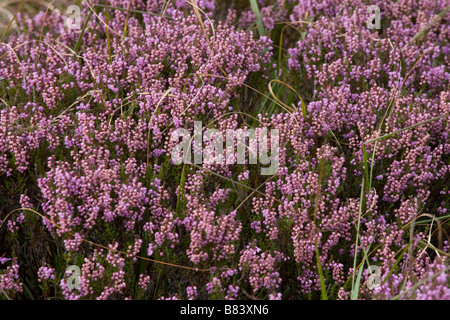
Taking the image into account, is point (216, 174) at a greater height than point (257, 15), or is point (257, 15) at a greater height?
point (257, 15)

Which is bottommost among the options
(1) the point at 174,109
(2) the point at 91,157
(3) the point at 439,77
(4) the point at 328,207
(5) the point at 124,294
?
(5) the point at 124,294

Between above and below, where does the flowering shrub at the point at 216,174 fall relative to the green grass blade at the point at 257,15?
below

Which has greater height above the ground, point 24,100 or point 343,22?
point 343,22

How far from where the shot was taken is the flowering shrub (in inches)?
98.5

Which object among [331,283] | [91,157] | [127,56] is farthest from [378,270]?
[127,56]

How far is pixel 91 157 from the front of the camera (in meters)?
2.68

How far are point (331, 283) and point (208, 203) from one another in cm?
79

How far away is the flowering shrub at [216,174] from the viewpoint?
8.21ft

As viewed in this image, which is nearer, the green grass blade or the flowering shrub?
the flowering shrub

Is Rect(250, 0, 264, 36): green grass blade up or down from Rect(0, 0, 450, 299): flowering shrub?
up

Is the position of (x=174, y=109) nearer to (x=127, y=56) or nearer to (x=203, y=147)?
(x=203, y=147)

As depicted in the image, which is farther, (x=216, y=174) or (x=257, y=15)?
(x=257, y=15)

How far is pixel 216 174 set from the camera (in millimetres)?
2707

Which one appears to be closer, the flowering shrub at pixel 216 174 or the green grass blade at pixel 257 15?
the flowering shrub at pixel 216 174
